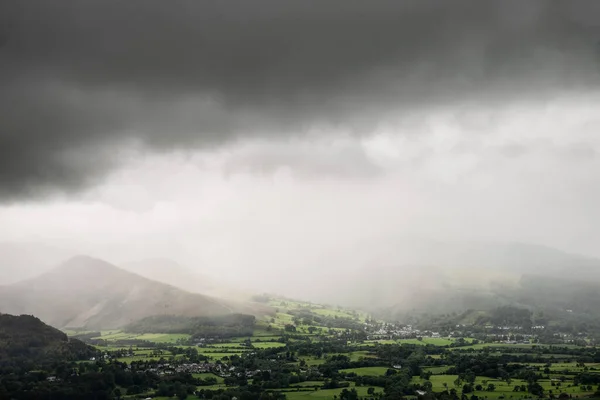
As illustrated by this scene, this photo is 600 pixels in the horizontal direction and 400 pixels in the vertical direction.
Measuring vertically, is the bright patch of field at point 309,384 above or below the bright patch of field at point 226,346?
below

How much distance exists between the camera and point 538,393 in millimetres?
92625

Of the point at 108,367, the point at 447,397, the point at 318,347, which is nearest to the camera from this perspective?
the point at 447,397

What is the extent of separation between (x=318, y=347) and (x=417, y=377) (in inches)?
1751

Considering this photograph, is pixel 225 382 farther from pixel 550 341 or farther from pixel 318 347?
pixel 550 341

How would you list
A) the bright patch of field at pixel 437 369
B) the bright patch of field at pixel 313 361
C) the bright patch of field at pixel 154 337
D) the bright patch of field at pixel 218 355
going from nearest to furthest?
the bright patch of field at pixel 437 369, the bright patch of field at pixel 313 361, the bright patch of field at pixel 218 355, the bright patch of field at pixel 154 337

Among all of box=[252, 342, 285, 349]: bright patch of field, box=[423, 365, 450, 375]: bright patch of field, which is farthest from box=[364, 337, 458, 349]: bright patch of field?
box=[423, 365, 450, 375]: bright patch of field

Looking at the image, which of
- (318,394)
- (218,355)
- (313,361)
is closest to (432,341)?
(313,361)

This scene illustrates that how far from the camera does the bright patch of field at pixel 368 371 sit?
380ft

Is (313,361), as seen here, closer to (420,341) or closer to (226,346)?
(226,346)

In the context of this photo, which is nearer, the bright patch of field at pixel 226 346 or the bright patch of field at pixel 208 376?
Result: the bright patch of field at pixel 208 376

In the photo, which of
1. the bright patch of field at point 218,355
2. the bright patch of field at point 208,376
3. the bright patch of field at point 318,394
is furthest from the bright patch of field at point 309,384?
the bright patch of field at point 218,355

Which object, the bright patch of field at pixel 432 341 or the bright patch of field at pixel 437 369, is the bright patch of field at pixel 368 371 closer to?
the bright patch of field at pixel 437 369

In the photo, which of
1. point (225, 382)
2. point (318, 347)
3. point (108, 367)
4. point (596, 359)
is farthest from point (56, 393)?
point (596, 359)

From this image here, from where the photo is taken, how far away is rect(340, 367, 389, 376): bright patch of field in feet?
380
